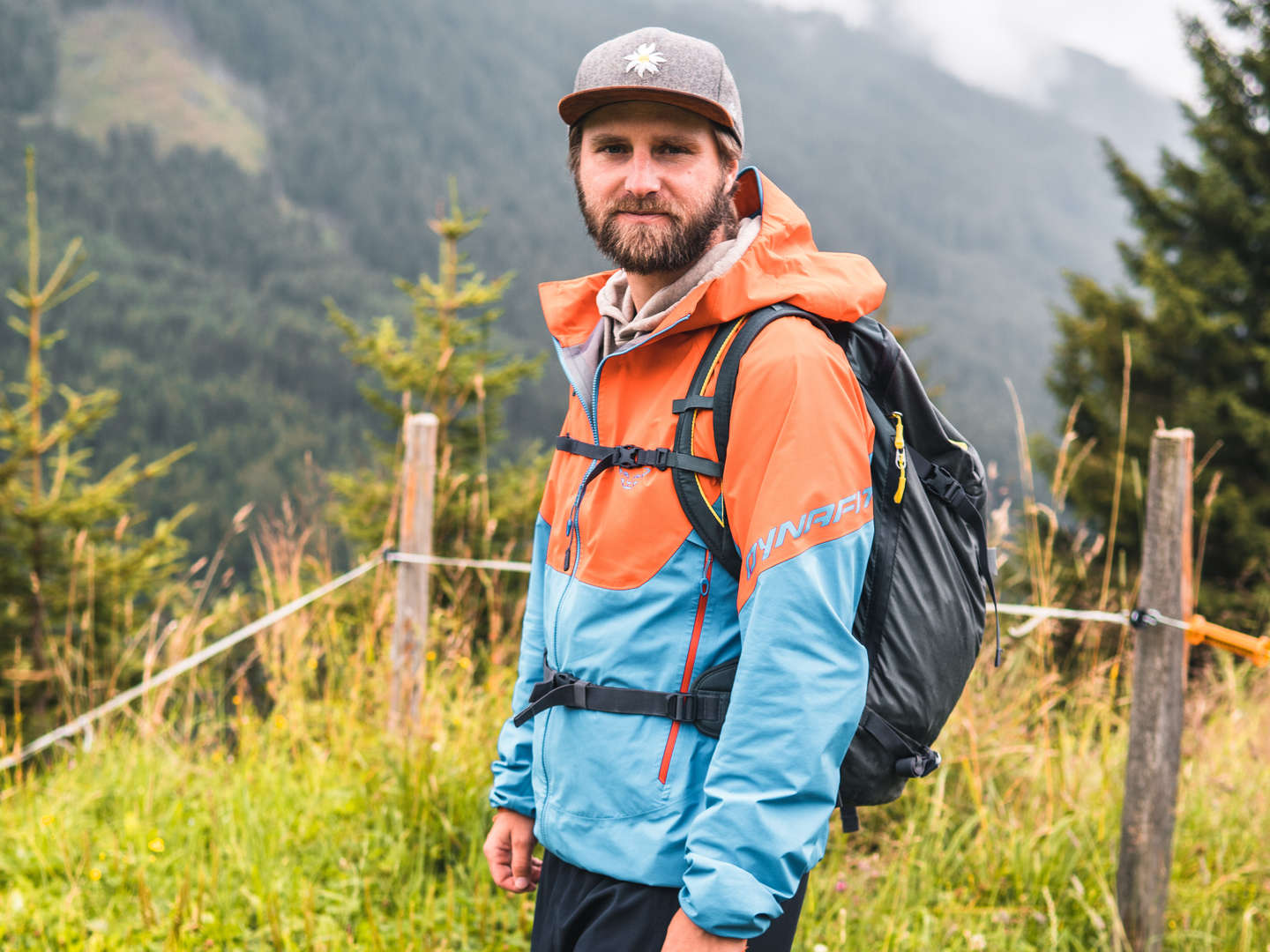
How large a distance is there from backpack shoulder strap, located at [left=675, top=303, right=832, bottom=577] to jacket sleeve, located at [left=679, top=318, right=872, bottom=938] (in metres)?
0.05

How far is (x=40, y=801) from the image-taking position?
9.30ft

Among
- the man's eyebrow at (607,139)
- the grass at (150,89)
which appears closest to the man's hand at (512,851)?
the man's eyebrow at (607,139)

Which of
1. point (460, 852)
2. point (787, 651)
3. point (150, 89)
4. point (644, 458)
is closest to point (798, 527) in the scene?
point (787, 651)

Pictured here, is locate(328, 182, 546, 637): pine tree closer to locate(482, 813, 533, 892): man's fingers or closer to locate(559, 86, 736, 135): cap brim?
locate(482, 813, 533, 892): man's fingers

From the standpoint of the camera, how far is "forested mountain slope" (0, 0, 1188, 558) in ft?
241

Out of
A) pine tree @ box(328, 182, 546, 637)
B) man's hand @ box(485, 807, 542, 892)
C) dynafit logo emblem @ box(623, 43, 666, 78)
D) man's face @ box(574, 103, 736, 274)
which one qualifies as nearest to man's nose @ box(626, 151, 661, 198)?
man's face @ box(574, 103, 736, 274)

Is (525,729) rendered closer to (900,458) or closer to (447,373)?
(900,458)

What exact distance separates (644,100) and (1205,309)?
39.5 feet

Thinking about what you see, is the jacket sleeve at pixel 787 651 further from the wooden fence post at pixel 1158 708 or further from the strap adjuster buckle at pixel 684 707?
the wooden fence post at pixel 1158 708

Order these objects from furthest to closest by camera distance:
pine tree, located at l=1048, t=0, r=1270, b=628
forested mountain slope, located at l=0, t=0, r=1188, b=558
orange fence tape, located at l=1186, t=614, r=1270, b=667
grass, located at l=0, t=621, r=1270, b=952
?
1. forested mountain slope, located at l=0, t=0, r=1188, b=558
2. pine tree, located at l=1048, t=0, r=1270, b=628
3. grass, located at l=0, t=621, r=1270, b=952
4. orange fence tape, located at l=1186, t=614, r=1270, b=667

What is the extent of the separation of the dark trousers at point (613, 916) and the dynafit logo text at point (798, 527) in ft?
1.45

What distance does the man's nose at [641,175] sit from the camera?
4.44 feet

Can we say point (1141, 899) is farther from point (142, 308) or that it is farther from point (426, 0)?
point (426, 0)

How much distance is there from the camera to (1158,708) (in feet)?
7.43
